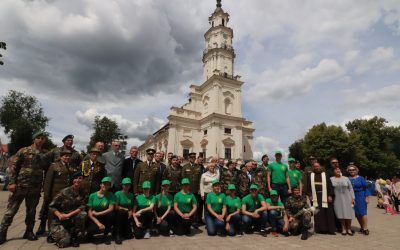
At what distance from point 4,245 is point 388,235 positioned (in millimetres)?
9031

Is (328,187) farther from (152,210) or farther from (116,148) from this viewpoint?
(116,148)

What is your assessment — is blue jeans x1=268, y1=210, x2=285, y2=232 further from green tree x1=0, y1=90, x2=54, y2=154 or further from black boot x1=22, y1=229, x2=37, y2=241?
green tree x1=0, y1=90, x2=54, y2=154

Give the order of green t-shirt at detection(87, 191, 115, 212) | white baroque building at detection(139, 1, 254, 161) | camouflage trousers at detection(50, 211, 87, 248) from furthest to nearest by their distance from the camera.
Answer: white baroque building at detection(139, 1, 254, 161), green t-shirt at detection(87, 191, 115, 212), camouflage trousers at detection(50, 211, 87, 248)

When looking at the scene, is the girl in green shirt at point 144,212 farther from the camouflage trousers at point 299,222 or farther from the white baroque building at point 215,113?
the white baroque building at point 215,113

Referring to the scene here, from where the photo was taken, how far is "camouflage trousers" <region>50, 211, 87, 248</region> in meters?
4.86

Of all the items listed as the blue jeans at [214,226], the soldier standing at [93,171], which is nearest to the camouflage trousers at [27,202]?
the soldier standing at [93,171]

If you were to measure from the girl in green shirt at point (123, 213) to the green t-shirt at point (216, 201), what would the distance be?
2.00m

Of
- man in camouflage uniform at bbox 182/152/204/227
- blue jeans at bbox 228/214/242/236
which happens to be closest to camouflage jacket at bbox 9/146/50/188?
man in camouflage uniform at bbox 182/152/204/227

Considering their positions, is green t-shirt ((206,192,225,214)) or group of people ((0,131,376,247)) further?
green t-shirt ((206,192,225,214))

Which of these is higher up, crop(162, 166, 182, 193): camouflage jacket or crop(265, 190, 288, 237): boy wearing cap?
crop(162, 166, 182, 193): camouflage jacket

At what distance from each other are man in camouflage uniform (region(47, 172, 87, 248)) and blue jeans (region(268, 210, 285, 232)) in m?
4.49

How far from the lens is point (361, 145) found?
116ft

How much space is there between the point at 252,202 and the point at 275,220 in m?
0.73

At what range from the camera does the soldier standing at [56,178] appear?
18.2 ft
